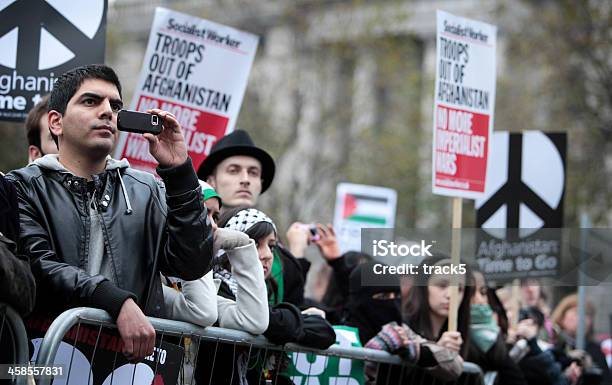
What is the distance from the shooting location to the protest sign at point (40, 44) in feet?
23.6

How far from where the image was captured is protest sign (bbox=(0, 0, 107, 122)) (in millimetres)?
7207

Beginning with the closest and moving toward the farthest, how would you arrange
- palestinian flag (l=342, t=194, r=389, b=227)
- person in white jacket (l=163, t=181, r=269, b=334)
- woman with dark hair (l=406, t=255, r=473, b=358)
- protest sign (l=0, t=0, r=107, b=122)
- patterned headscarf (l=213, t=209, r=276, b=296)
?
person in white jacket (l=163, t=181, r=269, b=334) → patterned headscarf (l=213, t=209, r=276, b=296) → protest sign (l=0, t=0, r=107, b=122) → woman with dark hair (l=406, t=255, r=473, b=358) → palestinian flag (l=342, t=194, r=389, b=227)

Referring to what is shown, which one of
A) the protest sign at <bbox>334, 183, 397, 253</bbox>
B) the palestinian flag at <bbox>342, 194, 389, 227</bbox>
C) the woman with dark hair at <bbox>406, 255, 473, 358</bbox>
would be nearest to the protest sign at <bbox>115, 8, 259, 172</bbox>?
the woman with dark hair at <bbox>406, 255, 473, 358</bbox>

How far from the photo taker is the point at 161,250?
5301 millimetres

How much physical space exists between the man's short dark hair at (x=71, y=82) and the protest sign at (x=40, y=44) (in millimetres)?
1923

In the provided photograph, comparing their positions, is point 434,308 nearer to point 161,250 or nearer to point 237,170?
point 237,170

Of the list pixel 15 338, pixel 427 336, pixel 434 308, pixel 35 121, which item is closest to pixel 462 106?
pixel 434 308

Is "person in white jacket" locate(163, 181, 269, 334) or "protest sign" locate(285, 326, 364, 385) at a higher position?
"person in white jacket" locate(163, 181, 269, 334)

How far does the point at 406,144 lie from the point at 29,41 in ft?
96.7

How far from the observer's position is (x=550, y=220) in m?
10.8

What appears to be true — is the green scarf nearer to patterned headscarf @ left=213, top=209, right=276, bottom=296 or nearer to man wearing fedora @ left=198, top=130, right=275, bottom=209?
man wearing fedora @ left=198, top=130, right=275, bottom=209

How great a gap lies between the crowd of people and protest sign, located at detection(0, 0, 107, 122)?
397mm

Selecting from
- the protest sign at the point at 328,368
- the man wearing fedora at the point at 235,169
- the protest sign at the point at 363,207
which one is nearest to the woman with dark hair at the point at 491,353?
the protest sign at the point at 328,368

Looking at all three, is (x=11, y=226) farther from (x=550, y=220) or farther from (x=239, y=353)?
(x=550, y=220)
